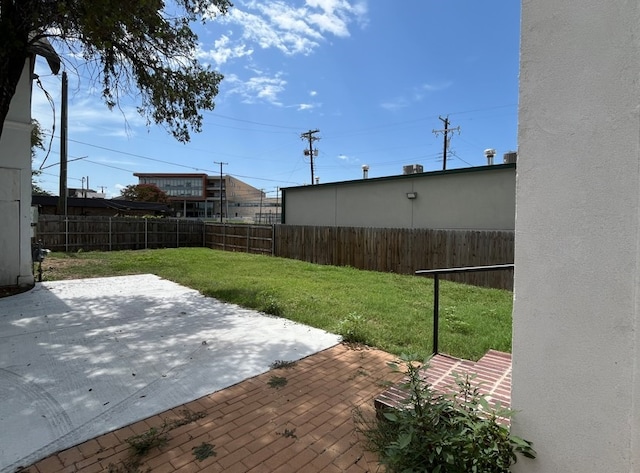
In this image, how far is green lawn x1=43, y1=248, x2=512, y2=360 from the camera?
421 centimetres

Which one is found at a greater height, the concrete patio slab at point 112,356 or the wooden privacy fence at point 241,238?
the wooden privacy fence at point 241,238

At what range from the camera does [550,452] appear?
4.77 ft

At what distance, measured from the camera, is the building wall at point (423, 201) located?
1030 cm

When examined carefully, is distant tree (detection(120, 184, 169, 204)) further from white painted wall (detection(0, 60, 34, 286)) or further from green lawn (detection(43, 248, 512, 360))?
white painted wall (detection(0, 60, 34, 286))

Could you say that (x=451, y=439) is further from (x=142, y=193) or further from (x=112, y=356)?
(x=142, y=193)

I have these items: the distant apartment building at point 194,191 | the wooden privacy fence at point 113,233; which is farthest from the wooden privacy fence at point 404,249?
the distant apartment building at point 194,191

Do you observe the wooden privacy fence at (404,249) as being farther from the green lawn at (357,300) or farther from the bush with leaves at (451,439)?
the bush with leaves at (451,439)

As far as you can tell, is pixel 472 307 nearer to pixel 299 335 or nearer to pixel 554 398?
pixel 299 335

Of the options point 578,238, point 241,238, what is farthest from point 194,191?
point 578,238

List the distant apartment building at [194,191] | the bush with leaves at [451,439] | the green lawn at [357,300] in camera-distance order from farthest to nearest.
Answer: the distant apartment building at [194,191]
the green lawn at [357,300]
the bush with leaves at [451,439]

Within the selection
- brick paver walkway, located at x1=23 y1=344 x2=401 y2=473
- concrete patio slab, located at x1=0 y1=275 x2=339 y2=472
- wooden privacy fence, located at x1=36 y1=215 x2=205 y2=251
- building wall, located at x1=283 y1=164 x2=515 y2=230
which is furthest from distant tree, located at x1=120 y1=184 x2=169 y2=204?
brick paver walkway, located at x1=23 y1=344 x2=401 y2=473

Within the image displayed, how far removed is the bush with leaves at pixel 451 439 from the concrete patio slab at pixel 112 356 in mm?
1780

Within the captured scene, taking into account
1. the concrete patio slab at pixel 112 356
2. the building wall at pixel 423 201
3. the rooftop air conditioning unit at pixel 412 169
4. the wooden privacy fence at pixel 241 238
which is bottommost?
the concrete patio slab at pixel 112 356

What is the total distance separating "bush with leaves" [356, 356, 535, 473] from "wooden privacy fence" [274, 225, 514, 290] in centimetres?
767
